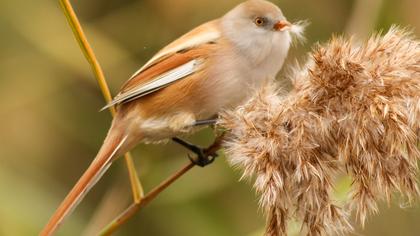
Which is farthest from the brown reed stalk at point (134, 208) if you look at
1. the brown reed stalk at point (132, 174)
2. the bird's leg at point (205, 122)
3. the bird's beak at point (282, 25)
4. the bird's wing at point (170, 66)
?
the bird's beak at point (282, 25)

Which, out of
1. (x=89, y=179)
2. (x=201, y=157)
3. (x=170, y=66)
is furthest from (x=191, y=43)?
(x=89, y=179)

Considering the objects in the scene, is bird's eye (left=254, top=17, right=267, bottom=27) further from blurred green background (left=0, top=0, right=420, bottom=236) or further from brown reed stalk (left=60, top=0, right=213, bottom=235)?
brown reed stalk (left=60, top=0, right=213, bottom=235)

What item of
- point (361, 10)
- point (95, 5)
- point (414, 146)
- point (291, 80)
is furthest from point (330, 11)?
point (414, 146)

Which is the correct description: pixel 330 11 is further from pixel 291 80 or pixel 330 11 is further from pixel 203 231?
pixel 291 80

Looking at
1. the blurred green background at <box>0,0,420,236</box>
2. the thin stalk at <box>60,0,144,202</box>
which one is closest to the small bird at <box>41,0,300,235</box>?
the blurred green background at <box>0,0,420,236</box>

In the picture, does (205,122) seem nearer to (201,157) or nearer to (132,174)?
(201,157)

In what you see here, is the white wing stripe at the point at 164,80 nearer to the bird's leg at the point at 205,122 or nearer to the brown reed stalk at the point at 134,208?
the bird's leg at the point at 205,122
